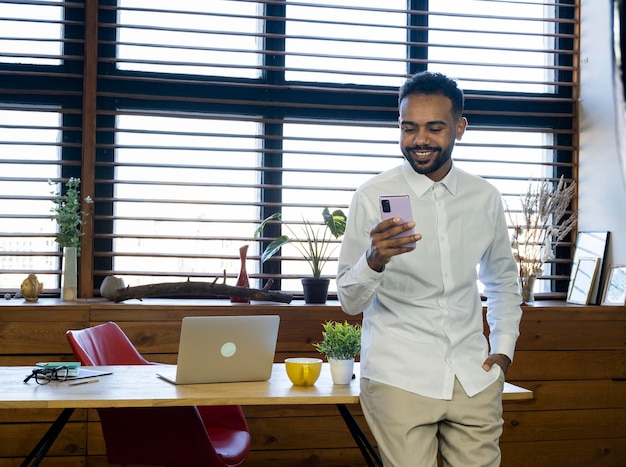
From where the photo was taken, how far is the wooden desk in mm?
2230

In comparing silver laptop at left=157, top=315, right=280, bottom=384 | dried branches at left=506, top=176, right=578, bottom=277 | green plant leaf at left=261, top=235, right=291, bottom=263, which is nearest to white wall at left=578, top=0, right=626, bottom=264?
dried branches at left=506, top=176, right=578, bottom=277

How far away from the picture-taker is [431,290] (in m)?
2.28

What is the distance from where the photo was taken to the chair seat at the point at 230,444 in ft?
9.11

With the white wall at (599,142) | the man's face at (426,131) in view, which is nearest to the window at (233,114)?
the white wall at (599,142)

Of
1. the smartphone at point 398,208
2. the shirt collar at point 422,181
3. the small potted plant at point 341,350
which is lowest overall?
the small potted plant at point 341,350

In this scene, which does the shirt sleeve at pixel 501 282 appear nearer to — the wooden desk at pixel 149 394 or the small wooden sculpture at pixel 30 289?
the wooden desk at pixel 149 394

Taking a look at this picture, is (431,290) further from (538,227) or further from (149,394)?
(538,227)

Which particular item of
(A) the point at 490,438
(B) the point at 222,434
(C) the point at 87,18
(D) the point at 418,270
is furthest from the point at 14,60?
(A) the point at 490,438

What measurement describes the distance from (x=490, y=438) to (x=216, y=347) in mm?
907

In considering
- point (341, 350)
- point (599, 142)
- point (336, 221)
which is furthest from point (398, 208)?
point (599, 142)

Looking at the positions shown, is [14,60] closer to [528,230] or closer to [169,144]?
[169,144]

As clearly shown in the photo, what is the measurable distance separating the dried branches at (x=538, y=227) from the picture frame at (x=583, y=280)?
0.18 meters

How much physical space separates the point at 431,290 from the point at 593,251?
263 centimetres

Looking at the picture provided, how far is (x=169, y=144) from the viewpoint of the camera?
4.43 metres
